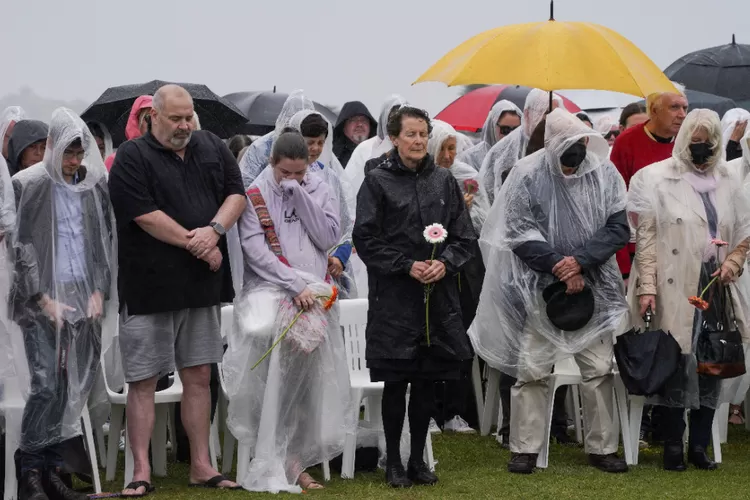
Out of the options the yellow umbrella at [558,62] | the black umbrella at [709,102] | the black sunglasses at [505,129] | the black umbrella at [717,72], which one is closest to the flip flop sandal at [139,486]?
the yellow umbrella at [558,62]

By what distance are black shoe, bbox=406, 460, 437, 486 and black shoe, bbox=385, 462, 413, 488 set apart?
0.04 m

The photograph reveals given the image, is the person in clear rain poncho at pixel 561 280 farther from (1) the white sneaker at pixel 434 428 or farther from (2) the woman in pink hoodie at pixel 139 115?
(2) the woman in pink hoodie at pixel 139 115

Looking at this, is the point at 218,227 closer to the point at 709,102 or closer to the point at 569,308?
the point at 569,308

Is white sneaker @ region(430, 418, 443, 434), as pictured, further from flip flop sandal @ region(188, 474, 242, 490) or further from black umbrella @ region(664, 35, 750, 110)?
black umbrella @ region(664, 35, 750, 110)

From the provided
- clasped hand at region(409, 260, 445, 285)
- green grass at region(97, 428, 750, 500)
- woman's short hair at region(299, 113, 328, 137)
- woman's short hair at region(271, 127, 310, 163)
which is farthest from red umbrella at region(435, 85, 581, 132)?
clasped hand at region(409, 260, 445, 285)

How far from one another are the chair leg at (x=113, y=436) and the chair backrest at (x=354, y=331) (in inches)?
47.0

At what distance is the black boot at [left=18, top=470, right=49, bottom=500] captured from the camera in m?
6.24

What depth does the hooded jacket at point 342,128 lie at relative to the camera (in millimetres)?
10234

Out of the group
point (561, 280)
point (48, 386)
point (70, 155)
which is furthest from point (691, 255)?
point (48, 386)

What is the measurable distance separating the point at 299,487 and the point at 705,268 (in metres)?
2.40

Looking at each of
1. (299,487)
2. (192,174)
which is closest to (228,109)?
(192,174)

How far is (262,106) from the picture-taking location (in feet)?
37.0

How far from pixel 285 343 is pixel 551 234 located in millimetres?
1491

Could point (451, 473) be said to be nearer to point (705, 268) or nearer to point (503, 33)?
point (705, 268)
